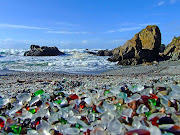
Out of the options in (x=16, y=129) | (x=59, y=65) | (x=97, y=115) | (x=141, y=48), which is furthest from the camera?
(x=141, y=48)

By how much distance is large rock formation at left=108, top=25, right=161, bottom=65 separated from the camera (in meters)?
11.8

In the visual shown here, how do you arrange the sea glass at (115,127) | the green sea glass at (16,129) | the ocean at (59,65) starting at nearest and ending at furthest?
Result: the sea glass at (115,127) → the green sea glass at (16,129) → the ocean at (59,65)

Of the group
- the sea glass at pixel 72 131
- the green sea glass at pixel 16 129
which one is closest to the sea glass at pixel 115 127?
the sea glass at pixel 72 131

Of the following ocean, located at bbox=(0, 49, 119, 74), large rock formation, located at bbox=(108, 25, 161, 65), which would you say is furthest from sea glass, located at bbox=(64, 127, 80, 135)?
large rock formation, located at bbox=(108, 25, 161, 65)

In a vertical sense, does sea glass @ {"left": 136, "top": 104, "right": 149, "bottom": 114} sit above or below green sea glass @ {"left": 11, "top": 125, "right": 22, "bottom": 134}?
above

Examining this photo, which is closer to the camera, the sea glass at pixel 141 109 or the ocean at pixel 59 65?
the sea glass at pixel 141 109

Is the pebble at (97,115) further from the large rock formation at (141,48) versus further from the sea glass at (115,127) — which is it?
the large rock formation at (141,48)

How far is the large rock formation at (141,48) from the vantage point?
465 inches

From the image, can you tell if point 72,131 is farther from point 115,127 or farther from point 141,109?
point 141,109

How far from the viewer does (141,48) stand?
43.4 ft

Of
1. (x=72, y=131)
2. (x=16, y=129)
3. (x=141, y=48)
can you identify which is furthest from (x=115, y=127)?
(x=141, y=48)

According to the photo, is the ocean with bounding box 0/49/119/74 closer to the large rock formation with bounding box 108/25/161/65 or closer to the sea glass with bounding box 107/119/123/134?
the large rock formation with bounding box 108/25/161/65

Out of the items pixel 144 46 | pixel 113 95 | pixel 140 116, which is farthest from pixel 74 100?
pixel 144 46

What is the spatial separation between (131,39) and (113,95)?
13.0m
